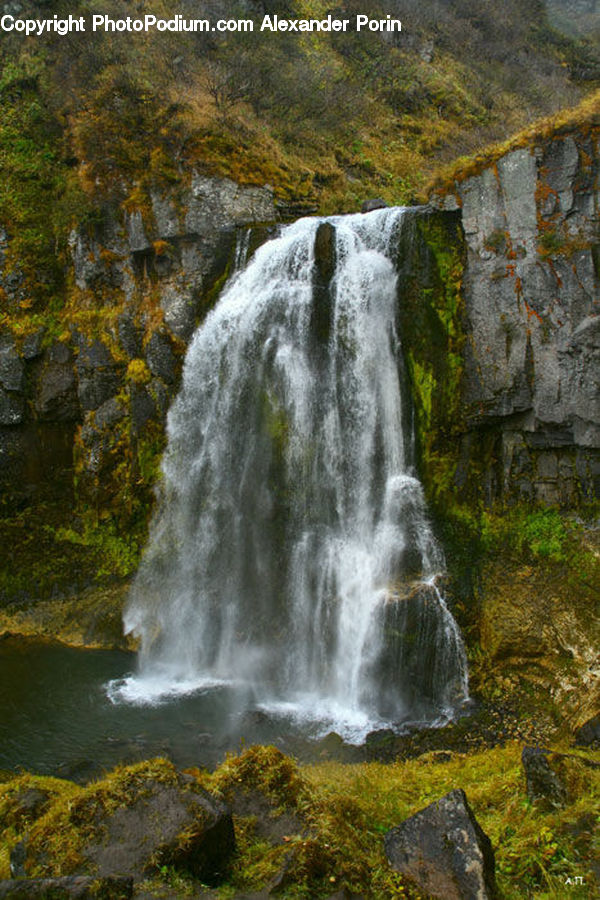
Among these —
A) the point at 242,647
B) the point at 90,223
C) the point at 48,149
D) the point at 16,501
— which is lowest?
the point at 242,647

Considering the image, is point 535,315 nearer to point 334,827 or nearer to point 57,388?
point 334,827

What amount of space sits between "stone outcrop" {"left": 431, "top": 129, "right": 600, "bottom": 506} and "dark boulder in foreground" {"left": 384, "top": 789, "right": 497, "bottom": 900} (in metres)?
8.09

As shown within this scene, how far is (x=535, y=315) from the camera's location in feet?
34.7

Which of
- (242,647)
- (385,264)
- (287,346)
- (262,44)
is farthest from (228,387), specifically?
(262,44)

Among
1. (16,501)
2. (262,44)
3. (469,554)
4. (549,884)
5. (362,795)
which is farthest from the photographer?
(262,44)

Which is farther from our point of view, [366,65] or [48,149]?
[366,65]

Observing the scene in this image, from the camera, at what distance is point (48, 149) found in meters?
16.4

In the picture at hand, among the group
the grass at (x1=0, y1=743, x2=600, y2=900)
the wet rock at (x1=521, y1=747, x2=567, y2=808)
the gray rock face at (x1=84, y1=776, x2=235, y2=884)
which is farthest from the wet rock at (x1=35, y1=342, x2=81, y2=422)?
the wet rock at (x1=521, y1=747, x2=567, y2=808)

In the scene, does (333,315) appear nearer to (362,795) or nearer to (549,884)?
(362,795)

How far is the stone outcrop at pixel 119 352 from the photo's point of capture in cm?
1365

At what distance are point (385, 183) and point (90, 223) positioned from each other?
413 inches

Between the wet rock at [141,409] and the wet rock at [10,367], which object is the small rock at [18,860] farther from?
the wet rock at [10,367]

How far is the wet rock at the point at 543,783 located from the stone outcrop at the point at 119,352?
1065 centimetres

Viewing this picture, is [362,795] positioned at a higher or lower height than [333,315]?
lower
